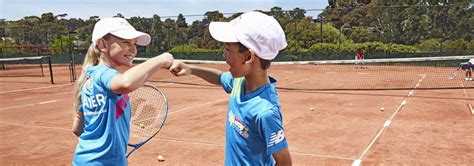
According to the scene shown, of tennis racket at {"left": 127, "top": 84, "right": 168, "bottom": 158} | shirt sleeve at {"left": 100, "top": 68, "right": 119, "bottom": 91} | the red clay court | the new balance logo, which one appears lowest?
the red clay court

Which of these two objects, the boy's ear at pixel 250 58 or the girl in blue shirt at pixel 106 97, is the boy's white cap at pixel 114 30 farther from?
the boy's ear at pixel 250 58

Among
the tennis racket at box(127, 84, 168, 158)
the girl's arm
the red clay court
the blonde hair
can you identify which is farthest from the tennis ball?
the girl's arm

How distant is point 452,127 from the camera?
9.41 meters

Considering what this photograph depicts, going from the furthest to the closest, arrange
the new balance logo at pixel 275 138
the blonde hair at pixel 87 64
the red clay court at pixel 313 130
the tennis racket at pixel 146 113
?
1. the red clay court at pixel 313 130
2. the tennis racket at pixel 146 113
3. the blonde hair at pixel 87 64
4. the new balance logo at pixel 275 138

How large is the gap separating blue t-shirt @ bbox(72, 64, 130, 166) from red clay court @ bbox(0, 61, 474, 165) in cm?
415

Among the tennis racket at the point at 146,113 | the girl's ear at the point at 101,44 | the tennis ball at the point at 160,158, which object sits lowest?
the tennis ball at the point at 160,158

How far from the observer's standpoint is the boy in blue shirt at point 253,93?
2.20m

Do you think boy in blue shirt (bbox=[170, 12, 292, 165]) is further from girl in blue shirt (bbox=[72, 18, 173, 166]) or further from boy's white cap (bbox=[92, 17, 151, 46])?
boy's white cap (bbox=[92, 17, 151, 46])

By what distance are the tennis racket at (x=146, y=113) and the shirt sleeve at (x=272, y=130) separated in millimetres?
1627

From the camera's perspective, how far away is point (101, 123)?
2.60 metres

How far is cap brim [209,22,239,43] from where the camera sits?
2.30m

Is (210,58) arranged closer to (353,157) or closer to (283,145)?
(353,157)

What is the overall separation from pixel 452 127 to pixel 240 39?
881 centimetres

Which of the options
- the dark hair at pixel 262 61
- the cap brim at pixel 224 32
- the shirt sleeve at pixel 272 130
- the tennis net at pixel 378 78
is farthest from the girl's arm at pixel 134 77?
the tennis net at pixel 378 78
